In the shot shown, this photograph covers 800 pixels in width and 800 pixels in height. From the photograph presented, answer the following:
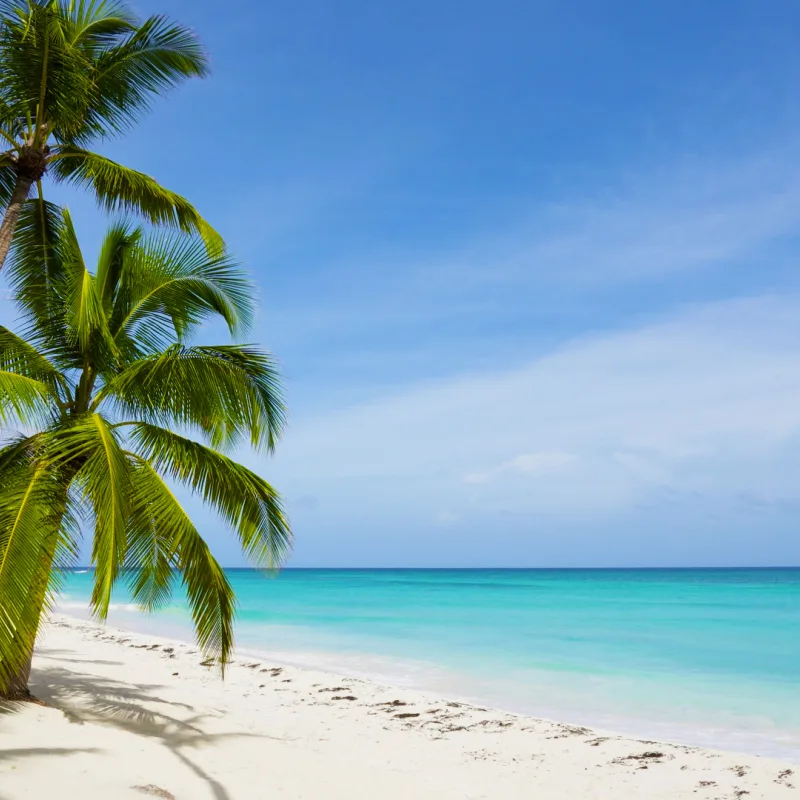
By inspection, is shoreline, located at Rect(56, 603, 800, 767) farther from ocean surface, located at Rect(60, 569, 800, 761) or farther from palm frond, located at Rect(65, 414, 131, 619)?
palm frond, located at Rect(65, 414, 131, 619)

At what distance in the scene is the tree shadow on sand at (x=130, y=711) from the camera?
5820 millimetres

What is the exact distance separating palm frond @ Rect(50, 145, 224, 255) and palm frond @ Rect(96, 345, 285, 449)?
1651 mm

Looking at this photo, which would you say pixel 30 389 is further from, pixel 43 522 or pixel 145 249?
pixel 145 249

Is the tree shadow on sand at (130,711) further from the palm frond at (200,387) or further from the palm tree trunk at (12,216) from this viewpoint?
the palm tree trunk at (12,216)

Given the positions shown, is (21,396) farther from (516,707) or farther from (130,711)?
(516,707)

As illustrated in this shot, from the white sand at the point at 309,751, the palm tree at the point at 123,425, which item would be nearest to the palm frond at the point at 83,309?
the palm tree at the point at 123,425

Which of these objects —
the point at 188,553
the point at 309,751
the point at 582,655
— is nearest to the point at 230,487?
the point at 188,553

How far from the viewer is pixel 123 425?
19.4 ft

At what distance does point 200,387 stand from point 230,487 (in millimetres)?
866

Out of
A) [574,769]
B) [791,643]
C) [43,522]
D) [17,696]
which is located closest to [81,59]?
[43,522]

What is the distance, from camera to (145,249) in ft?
21.0

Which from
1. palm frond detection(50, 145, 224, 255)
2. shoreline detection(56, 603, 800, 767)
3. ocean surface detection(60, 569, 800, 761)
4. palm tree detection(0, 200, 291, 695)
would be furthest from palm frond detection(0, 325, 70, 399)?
ocean surface detection(60, 569, 800, 761)

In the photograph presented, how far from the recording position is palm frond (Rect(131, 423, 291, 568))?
230 inches

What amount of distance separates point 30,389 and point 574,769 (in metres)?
5.63
